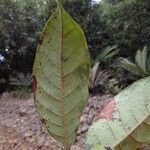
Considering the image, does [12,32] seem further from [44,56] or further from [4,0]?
[44,56]

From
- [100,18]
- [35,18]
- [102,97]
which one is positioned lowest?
[102,97]

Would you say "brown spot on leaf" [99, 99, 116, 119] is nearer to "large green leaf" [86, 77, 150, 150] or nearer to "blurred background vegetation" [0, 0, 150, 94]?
"large green leaf" [86, 77, 150, 150]

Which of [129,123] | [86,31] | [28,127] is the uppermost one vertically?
[129,123]

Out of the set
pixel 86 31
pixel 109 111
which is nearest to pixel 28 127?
pixel 86 31

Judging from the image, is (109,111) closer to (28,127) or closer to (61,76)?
(61,76)

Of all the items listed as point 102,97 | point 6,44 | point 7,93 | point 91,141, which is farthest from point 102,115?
point 6,44

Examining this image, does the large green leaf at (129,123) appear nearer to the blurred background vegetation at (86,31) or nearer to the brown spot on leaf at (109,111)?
the brown spot on leaf at (109,111)

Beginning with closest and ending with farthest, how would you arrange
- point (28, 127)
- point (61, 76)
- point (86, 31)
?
point (61, 76)
point (28, 127)
point (86, 31)

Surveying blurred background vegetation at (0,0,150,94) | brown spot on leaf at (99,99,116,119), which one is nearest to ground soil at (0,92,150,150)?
blurred background vegetation at (0,0,150,94)
